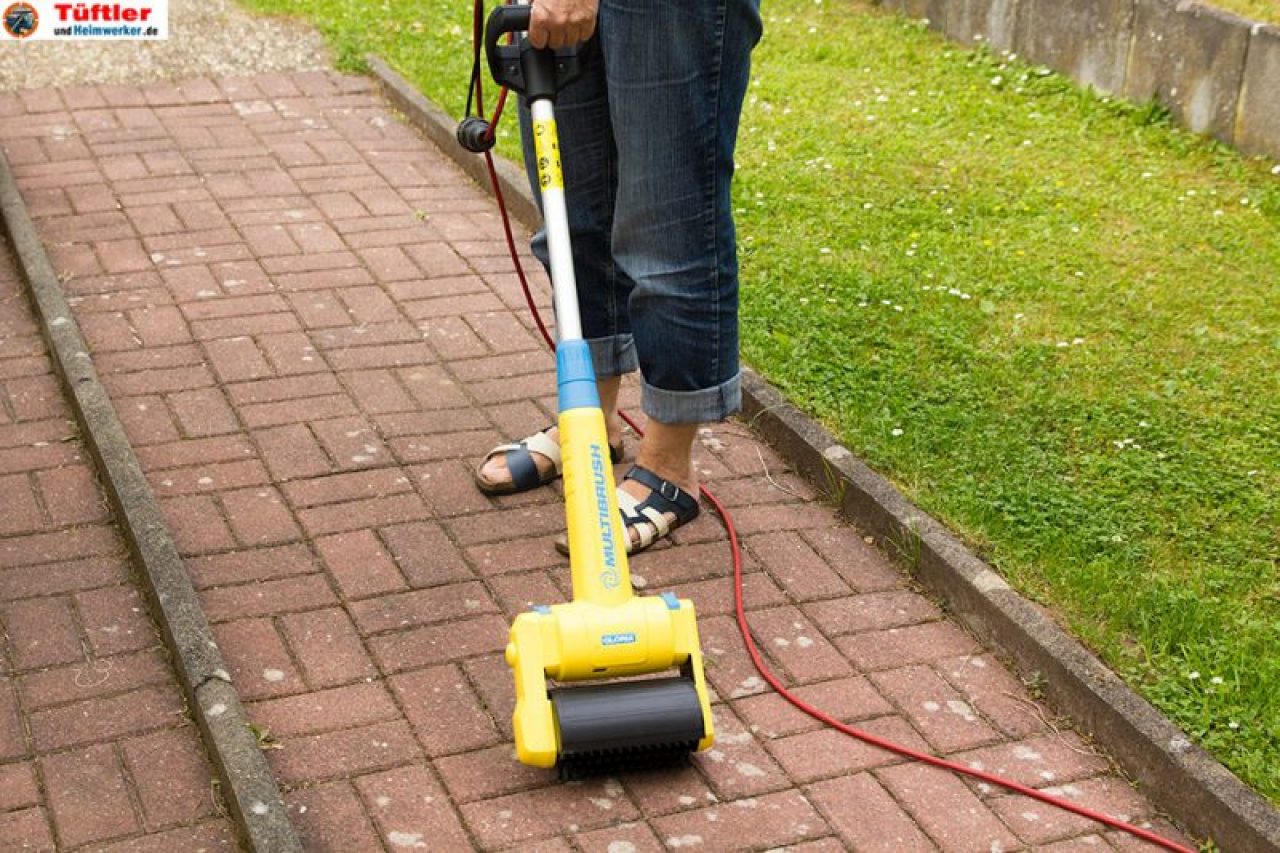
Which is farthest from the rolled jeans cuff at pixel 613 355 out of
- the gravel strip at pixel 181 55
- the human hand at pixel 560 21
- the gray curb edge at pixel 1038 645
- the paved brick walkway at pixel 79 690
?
the gravel strip at pixel 181 55

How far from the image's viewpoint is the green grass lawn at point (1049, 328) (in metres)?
3.68

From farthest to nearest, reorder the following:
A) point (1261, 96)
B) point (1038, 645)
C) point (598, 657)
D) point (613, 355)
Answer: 1. point (1261, 96)
2. point (613, 355)
3. point (1038, 645)
4. point (598, 657)

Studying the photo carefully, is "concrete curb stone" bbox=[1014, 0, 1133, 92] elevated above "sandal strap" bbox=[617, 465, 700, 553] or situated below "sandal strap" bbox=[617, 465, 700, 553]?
above

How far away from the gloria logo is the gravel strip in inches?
5.4

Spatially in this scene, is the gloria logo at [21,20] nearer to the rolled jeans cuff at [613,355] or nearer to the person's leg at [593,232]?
the person's leg at [593,232]

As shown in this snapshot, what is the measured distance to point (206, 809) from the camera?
3131 millimetres

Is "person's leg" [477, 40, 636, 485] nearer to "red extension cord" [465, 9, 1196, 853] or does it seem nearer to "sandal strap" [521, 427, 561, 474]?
"sandal strap" [521, 427, 561, 474]

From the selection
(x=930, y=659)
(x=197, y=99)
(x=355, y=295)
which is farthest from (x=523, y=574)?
(x=197, y=99)

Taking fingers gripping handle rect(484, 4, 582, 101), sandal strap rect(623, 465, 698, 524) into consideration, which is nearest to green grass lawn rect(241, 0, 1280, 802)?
sandal strap rect(623, 465, 698, 524)

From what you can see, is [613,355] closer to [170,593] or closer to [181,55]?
[170,593]

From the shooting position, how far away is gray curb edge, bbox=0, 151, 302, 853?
3.02 metres

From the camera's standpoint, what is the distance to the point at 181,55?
7.86 m

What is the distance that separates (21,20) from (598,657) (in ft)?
18.3
